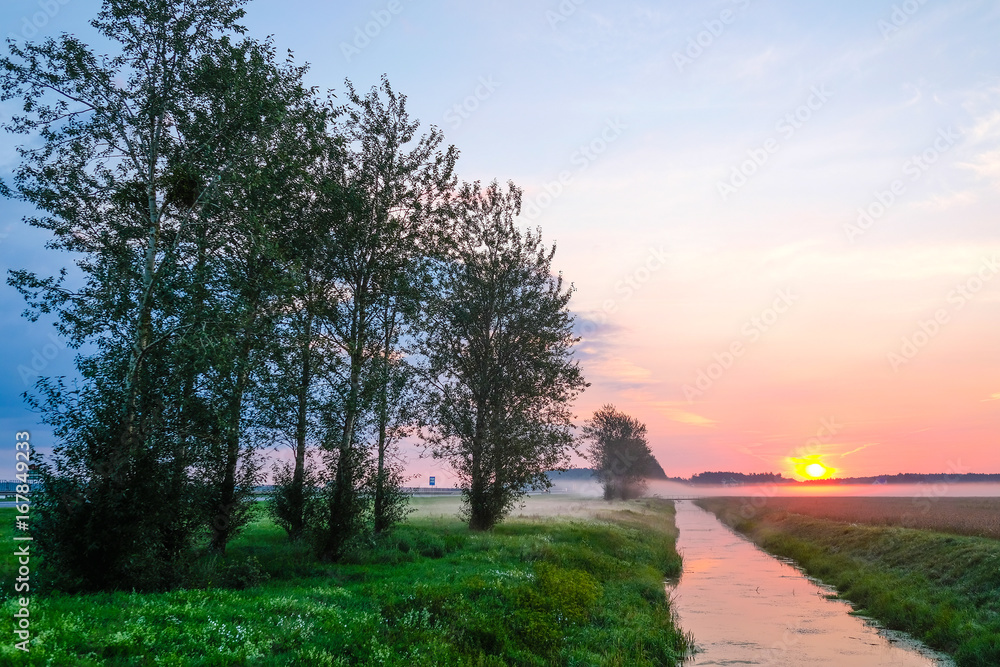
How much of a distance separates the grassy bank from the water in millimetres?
975

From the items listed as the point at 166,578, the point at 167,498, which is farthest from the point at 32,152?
the point at 166,578

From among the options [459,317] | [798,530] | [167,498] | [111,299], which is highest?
[459,317]

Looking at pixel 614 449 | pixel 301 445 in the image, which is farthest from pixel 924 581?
pixel 614 449

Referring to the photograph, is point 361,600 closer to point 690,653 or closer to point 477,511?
point 690,653

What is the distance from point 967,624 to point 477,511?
24935mm

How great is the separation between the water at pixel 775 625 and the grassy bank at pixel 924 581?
Answer: 0.98 metres

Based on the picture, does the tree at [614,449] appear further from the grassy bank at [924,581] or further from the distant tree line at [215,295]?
the distant tree line at [215,295]

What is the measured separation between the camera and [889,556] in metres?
34.0

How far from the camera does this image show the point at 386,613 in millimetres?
16047

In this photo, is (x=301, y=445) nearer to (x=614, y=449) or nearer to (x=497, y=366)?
(x=497, y=366)

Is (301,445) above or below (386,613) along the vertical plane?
above

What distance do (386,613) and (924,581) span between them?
80.3ft

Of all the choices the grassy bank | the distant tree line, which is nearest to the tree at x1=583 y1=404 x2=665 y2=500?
the grassy bank

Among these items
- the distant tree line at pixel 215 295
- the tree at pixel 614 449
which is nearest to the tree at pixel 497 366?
the distant tree line at pixel 215 295
